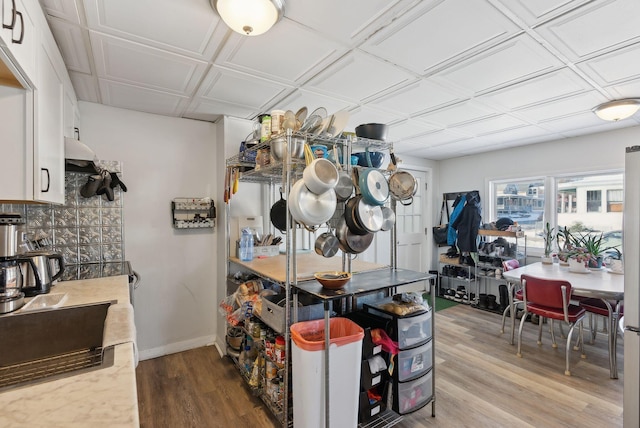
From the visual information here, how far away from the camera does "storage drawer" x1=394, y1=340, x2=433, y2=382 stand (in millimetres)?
1804

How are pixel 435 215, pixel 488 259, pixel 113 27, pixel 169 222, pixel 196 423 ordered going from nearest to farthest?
pixel 113 27, pixel 196 423, pixel 169 222, pixel 488 259, pixel 435 215

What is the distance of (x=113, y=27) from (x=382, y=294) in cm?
233

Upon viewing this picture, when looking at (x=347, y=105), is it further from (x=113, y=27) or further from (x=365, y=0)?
(x=113, y=27)

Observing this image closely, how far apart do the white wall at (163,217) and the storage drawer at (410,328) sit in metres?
1.93

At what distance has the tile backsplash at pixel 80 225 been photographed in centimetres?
221

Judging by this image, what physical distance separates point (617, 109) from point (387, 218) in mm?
2183

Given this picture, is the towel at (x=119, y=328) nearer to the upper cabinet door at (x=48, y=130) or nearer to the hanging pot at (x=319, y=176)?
the upper cabinet door at (x=48, y=130)

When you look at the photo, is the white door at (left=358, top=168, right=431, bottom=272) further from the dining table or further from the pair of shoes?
the dining table

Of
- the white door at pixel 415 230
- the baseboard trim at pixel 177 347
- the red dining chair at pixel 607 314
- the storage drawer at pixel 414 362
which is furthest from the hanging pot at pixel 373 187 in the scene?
the white door at pixel 415 230

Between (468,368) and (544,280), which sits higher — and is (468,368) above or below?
below

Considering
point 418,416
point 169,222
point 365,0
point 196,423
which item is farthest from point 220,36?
point 418,416

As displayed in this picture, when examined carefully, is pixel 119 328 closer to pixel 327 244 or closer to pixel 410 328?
pixel 327 244

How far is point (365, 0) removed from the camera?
1.32 meters

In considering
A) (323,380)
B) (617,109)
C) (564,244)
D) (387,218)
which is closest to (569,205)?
(564,244)
